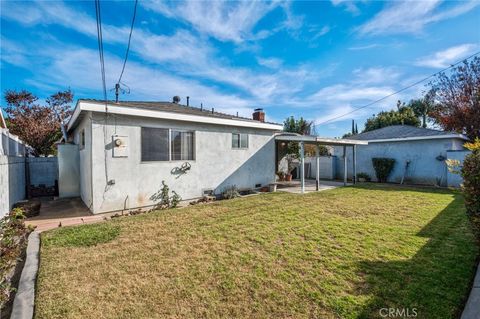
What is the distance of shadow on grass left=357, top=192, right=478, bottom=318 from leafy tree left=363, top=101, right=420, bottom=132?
31.2 meters

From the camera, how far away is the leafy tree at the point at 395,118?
3091 cm

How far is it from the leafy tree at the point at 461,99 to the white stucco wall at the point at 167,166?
17.2 meters

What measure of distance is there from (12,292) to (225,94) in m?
16.3

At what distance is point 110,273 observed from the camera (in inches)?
147

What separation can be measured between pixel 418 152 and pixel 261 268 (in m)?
16.3

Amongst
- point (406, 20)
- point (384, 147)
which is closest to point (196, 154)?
point (406, 20)

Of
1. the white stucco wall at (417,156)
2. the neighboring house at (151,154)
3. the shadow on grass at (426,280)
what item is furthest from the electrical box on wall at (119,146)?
the white stucco wall at (417,156)

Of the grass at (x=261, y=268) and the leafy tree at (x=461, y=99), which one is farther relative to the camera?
the leafy tree at (x=461, y=99)

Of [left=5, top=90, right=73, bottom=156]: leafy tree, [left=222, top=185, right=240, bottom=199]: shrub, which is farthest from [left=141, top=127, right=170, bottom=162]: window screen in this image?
[left=5, top=90, right=73, bottom=156]: leafy tree

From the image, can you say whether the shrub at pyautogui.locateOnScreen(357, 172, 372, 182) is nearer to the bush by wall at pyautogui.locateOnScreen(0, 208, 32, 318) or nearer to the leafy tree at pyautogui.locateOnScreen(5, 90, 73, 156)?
the bush by wall at pyautogui.locateOnScreen(0, 208, 32, 318)

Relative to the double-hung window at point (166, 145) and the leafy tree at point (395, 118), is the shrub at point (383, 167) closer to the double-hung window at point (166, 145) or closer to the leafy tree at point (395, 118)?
the double-hung window at point (166, 145)

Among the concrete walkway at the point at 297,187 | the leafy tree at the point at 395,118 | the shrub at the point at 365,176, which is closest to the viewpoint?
the concrete walkway at the point at 297,187

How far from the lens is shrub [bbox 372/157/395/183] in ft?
52.7

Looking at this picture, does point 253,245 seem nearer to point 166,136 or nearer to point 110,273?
point 110,273
